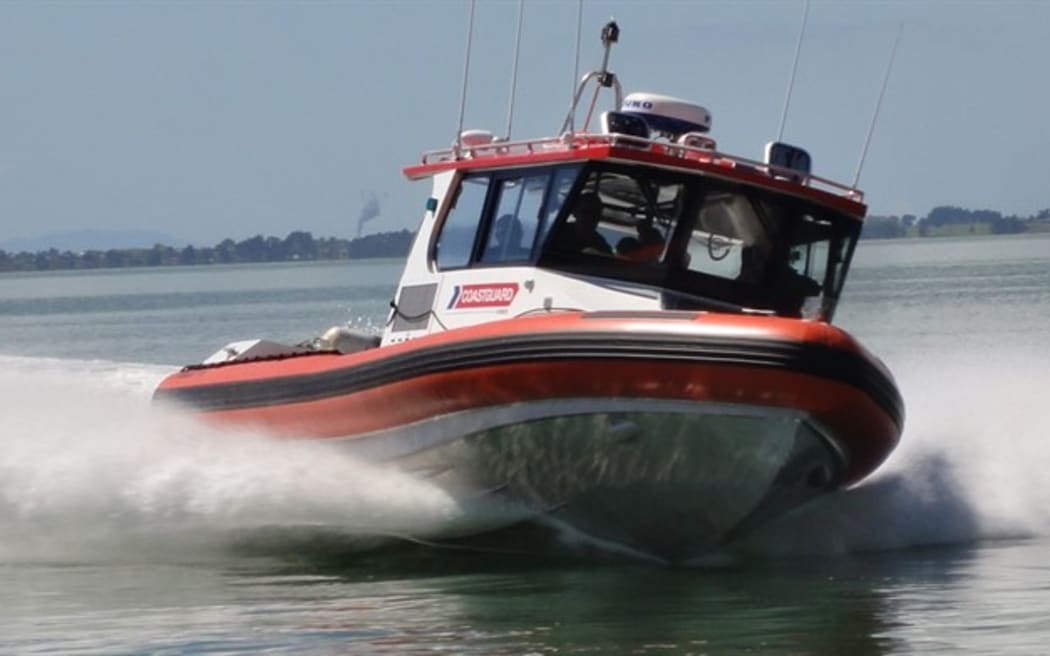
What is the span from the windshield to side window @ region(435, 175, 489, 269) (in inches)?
27.6

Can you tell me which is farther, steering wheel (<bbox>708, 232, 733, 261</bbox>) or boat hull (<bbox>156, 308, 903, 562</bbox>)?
steering wheel (<bbox>708, 232, 733, 261</bbox>)

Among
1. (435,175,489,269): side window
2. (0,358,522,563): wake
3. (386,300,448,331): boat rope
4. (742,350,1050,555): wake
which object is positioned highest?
(435,175,489,269): side window

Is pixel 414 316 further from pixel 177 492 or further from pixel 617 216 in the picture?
pixel 177 492

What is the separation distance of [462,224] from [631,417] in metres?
1.99

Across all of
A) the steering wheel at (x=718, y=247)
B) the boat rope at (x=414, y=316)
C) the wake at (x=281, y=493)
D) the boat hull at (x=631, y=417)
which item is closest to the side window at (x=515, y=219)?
the boat rope at (x=414, y=316)

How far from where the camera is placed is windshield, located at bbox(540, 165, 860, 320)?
1159 centimetres

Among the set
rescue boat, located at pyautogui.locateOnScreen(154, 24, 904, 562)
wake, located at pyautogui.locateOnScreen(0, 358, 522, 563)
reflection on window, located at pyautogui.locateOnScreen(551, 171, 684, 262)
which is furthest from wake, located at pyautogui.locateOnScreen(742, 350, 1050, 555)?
wake, located at pyautogui.locateOnScreen(0, 358, 522, 563)

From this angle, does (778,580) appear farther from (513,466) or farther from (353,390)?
(353,390)

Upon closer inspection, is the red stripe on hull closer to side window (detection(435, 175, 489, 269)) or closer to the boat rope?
the boat rope

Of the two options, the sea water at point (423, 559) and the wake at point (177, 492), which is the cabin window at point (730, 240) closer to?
the sea water at point (423, 559)

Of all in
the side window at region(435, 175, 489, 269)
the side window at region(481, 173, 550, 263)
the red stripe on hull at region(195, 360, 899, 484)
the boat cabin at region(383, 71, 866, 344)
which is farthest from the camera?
the side window at region(435, 175, 489, 269)

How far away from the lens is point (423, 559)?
39.6ft

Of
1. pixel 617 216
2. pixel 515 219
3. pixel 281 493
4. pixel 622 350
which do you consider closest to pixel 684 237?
pixel 617 216

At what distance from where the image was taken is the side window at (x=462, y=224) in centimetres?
1227
